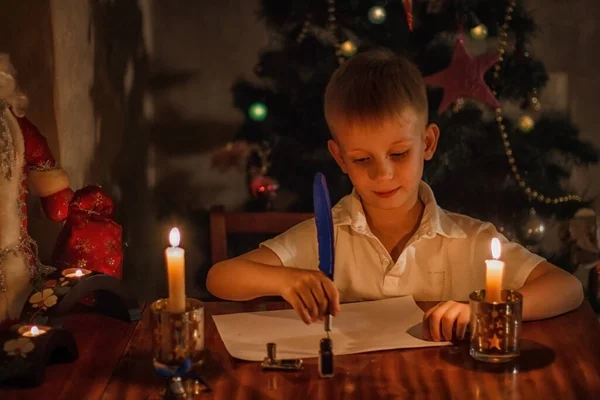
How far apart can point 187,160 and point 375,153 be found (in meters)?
1.88

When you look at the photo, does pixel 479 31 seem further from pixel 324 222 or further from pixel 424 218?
pixel 324 222

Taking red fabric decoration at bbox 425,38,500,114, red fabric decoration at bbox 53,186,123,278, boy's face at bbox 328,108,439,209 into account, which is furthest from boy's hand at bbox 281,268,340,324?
red fabric decoration at bbox 425,38,500,114

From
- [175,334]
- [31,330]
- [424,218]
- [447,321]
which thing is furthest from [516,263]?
[31,330]

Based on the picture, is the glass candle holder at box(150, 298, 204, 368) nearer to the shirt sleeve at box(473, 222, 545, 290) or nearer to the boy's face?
the boy's face

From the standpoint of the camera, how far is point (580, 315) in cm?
133

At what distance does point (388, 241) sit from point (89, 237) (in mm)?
604

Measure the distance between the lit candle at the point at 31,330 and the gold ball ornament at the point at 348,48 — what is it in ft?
6.44

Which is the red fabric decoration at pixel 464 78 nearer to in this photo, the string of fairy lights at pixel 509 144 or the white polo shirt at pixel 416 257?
the string of fairy lights at pixel 509 144

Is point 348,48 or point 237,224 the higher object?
point 348,48

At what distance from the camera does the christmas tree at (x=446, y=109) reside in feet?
9.45

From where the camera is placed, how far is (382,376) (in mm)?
1067

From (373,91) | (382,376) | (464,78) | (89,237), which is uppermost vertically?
(464,78)

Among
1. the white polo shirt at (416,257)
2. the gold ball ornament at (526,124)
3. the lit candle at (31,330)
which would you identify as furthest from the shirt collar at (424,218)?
the gold ball ornament at (526,124)

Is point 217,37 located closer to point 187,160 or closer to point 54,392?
point 187,160
